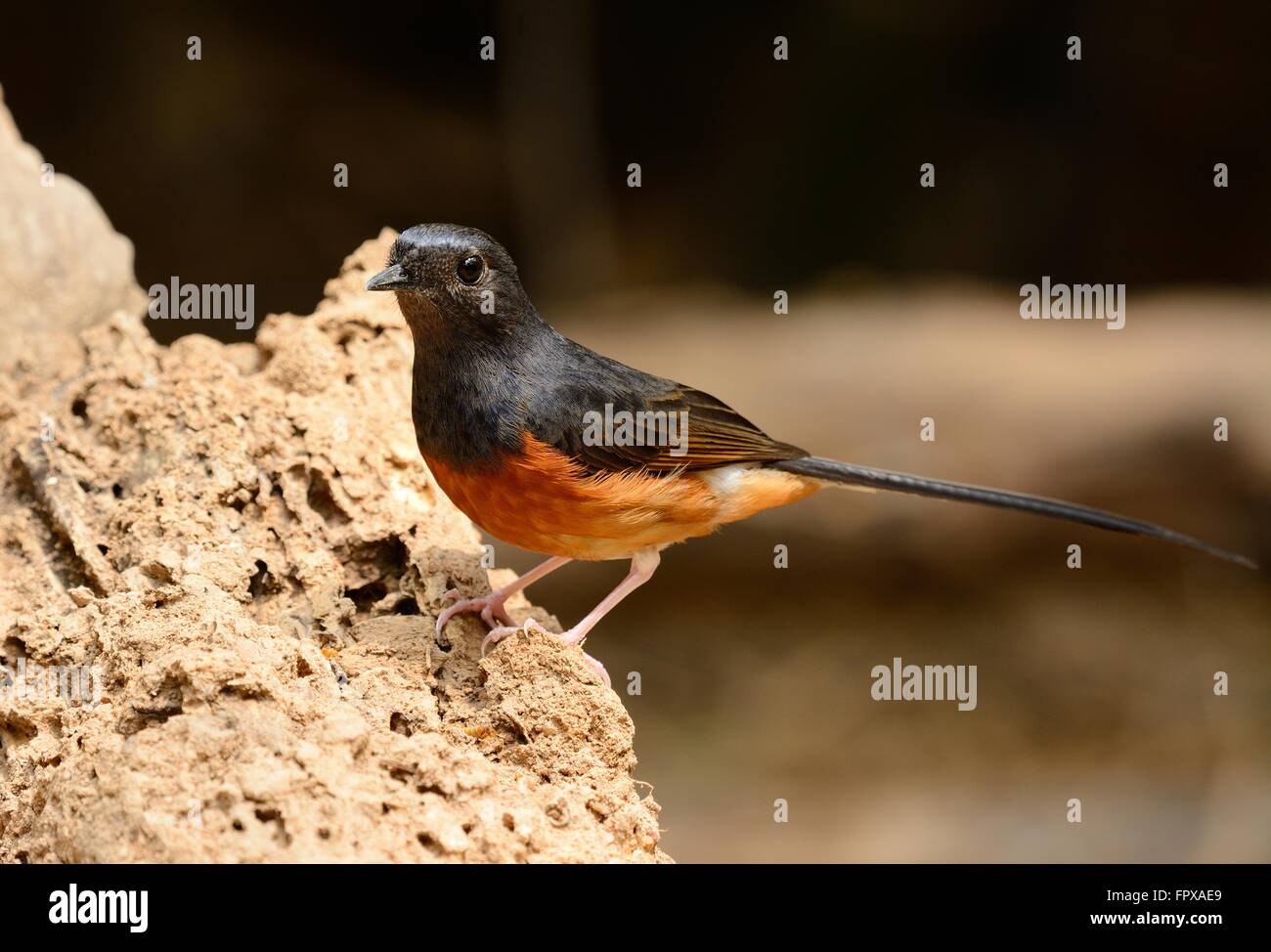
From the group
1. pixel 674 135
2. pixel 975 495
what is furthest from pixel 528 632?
pixel 674 135

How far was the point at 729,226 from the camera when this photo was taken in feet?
46.3

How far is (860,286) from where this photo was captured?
44.8 feet

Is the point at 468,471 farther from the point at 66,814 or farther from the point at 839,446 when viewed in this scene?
the point at 839,446

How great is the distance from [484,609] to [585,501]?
0.57 m

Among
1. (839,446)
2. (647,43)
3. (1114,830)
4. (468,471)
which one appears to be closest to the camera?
(468,471)

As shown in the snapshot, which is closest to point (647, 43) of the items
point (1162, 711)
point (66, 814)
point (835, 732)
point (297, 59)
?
point (297, 59)

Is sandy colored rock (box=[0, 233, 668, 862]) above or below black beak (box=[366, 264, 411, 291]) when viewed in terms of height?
below

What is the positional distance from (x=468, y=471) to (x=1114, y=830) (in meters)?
7.63
